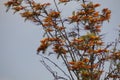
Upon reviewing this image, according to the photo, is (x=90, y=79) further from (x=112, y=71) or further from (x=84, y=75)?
(x=112, y=71)

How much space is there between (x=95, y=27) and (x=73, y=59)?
95cm

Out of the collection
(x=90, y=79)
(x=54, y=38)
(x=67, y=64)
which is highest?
(x=54, y=38)

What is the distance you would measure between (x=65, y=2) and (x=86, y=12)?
23.6 inches

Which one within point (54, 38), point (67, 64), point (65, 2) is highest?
point (65, 2)

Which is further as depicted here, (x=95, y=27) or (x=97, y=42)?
(x=95, y=27)

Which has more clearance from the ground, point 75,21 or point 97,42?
point 75,21

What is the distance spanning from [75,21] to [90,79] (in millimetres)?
1414

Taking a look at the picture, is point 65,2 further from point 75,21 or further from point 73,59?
point 73,59

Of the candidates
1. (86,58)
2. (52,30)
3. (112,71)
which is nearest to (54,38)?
(52,30)

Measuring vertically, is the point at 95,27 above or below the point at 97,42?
above

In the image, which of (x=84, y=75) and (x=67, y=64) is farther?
(x=67, y=64)

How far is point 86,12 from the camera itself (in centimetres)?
775

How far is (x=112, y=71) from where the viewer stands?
25.5 feet

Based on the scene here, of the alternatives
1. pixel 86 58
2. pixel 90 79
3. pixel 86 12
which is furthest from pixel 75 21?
pixel 90 79
